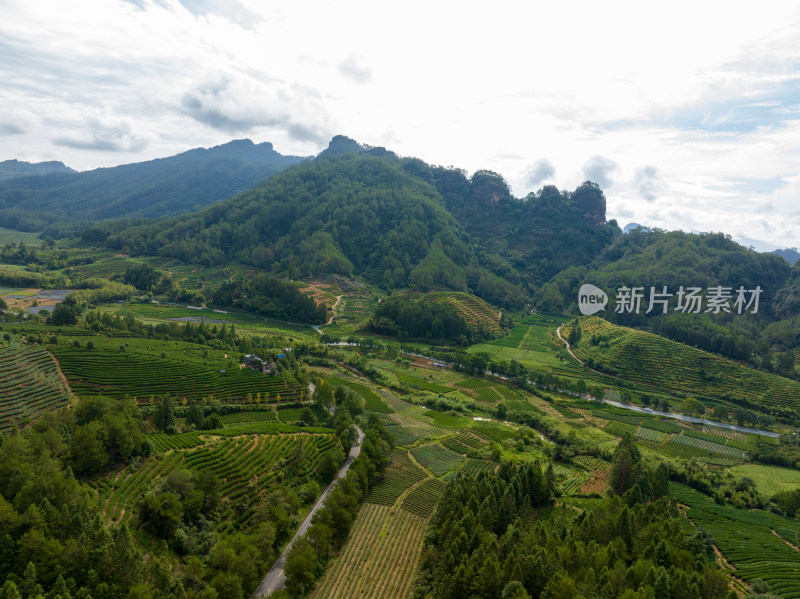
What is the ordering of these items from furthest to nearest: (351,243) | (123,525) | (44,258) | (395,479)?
(351,243) → (44,258) → (395,479) → (123,525)

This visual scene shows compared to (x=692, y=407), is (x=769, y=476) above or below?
below

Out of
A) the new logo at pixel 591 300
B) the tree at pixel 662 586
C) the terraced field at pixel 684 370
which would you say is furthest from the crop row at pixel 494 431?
the new logo at pixel 591 300

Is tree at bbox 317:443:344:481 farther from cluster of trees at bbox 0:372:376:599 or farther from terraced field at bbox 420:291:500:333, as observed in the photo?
terraced field at bbox 420:291:500:333

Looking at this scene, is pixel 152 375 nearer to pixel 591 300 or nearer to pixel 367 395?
pixel 367 395

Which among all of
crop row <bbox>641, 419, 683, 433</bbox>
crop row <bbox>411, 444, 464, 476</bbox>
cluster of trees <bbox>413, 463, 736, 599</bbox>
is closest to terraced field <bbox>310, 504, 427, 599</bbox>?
cluster of trees <bbox>413, 463, 736, 599</bbox>

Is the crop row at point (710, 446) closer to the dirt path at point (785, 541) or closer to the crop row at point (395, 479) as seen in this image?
the dirt path at point (785, 541)

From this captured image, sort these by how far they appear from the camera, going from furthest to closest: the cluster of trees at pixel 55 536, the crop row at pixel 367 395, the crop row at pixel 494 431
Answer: the crop row at pixel 367 395
the crop row at pixel 494 431
the cluster of trees at pixel 55 536

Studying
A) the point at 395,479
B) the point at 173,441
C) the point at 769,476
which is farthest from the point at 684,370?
the point at 173,441
